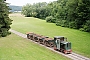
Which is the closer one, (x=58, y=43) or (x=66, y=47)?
(x=66, y=47)

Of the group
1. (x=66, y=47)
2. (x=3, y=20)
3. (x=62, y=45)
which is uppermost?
(x=3, y=20)

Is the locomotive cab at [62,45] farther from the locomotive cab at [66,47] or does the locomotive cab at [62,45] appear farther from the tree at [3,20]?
the tree at [3,20]

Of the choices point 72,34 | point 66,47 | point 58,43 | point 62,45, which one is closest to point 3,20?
point 58,43

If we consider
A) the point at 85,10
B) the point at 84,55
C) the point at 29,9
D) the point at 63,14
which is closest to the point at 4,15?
the point at 84,55

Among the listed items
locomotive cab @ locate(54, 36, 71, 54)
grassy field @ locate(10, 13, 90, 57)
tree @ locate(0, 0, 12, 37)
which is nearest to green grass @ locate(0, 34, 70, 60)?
locomotive cab @ locate(54, 36, 71, 54)

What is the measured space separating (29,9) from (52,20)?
36.0 m

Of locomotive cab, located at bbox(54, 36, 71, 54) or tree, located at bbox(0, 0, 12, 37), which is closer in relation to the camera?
tree, located at bbox(0, 0, 12, 37)

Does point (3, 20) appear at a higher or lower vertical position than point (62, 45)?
higher

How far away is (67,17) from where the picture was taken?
65375 millimetres

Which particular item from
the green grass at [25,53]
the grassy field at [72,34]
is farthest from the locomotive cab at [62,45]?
the grassy field at [72,34]

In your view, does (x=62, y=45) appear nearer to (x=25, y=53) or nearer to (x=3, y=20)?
(x=25, y=53)

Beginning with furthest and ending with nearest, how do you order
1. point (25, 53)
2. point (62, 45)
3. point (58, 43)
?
point (58, 43) < point (62, 45) < point (25, 53)

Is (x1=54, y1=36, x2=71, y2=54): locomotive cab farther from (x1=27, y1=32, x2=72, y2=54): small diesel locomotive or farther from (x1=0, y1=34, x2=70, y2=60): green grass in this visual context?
(x1=0, y1=34, x2=70, y2=60): green grass

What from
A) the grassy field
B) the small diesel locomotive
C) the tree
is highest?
the tree
